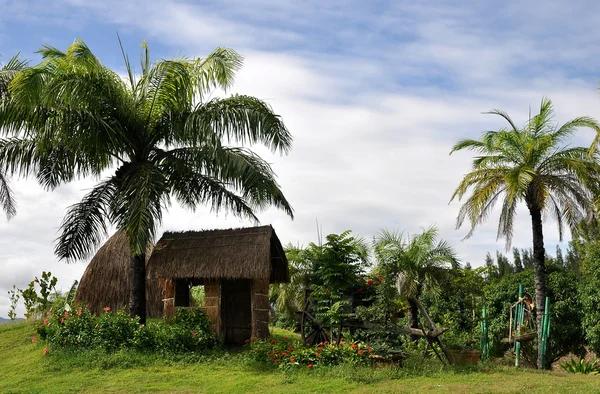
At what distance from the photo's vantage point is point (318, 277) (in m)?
15.5

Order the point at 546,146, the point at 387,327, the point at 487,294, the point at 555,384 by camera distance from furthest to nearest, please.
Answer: the point at 487,294, the point at 546,146, the point at 387,327, the point at 555,384

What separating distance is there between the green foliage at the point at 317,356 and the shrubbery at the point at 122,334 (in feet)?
7.38

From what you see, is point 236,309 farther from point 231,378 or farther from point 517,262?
point 517,262

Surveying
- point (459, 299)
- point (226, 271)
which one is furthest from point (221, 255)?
point (459, 299)

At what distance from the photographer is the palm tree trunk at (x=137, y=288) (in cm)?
1709

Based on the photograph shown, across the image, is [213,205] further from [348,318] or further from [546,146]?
[546,146]

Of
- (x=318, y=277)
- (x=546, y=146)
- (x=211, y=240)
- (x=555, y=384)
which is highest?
(x=546, y=146)

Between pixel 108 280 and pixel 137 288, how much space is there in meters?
3.06

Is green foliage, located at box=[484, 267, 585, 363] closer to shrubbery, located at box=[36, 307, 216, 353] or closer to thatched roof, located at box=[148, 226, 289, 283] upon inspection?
thatched roof, located at box=[148, 226, 289, 283]

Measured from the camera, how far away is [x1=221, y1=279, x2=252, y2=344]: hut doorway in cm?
1820

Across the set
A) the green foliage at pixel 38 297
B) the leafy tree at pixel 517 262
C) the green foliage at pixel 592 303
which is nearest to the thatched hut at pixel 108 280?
the green foliage at pixel 38 297

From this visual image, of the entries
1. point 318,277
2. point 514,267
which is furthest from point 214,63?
point 514,267

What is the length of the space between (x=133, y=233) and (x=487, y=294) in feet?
43.1

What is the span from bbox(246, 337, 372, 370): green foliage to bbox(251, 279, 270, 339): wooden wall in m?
1.79
